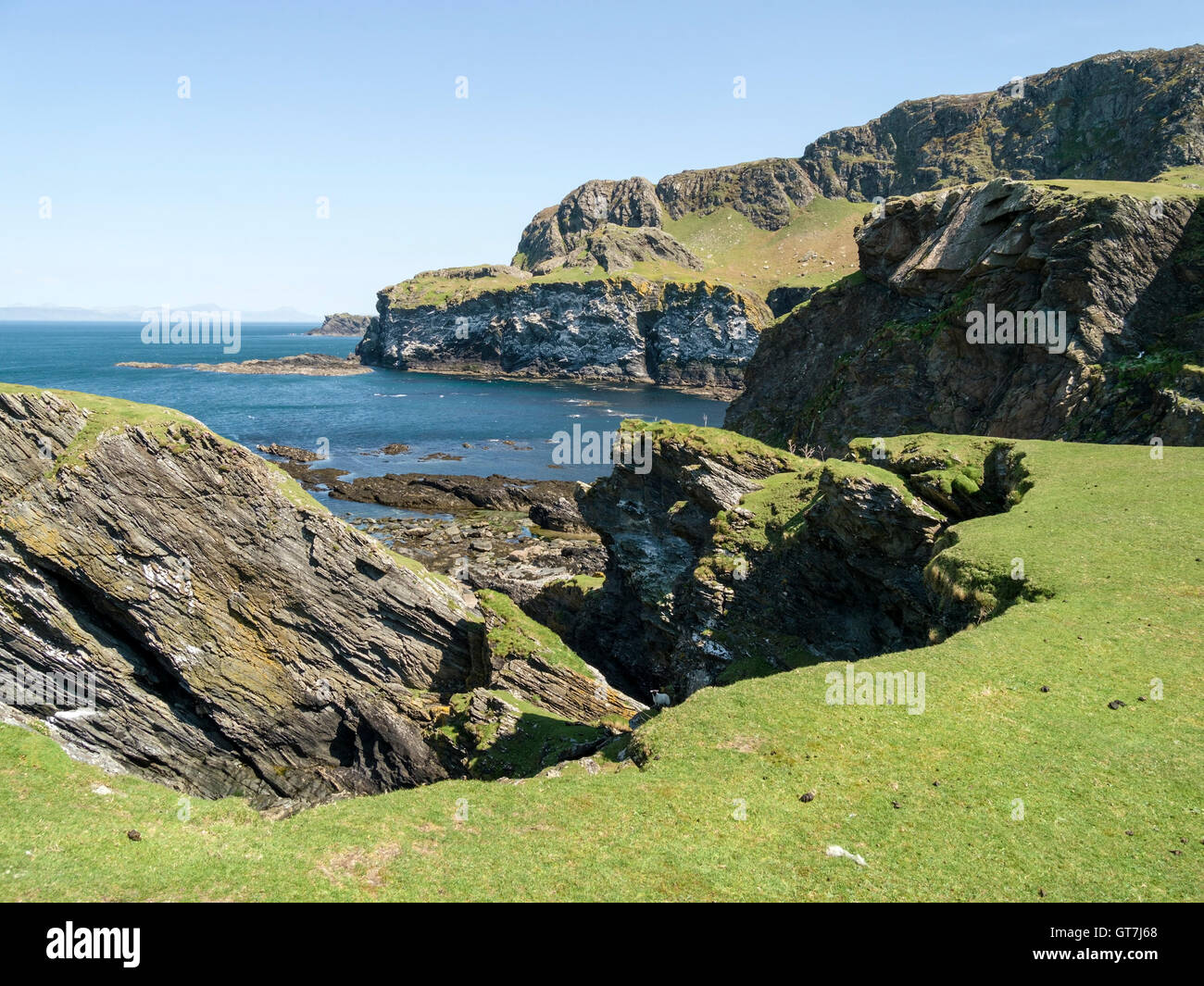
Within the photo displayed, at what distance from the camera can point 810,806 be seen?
13.3 m

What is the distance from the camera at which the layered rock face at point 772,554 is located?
28.0 meters

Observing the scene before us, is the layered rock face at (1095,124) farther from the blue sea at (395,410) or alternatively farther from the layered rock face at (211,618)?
the layered rock face at (211,618)

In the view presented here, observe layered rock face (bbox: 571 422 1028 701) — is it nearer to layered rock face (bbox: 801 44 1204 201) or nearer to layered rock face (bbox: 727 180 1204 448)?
layered rock face (bbox: 727 180 1204 448)

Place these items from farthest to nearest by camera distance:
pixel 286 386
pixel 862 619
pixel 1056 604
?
pixel 286 386
pixel 862 619
pixel 1056 604

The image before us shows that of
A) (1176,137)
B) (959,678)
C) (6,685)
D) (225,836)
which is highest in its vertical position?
(1176,137)

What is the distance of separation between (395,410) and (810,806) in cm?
13877

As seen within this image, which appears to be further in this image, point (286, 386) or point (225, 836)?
point (286, 386)

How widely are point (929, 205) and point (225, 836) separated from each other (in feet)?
A: 230

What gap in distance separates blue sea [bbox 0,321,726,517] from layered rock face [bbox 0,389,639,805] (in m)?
41.1

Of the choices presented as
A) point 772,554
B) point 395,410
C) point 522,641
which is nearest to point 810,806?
point 772,554

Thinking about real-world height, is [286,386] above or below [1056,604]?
above

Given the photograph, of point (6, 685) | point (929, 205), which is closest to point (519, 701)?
point (6, 685)
